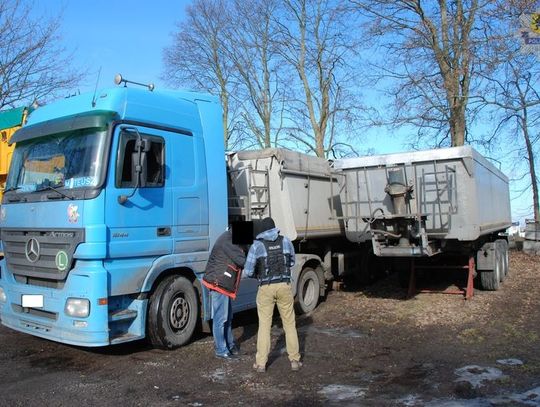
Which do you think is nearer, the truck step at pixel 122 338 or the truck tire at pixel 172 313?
the truck step at pixel 122 338

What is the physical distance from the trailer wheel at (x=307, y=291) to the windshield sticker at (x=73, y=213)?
4413 millimetres

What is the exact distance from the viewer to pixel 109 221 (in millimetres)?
6223

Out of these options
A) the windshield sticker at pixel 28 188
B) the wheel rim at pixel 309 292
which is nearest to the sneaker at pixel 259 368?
the windshield sticker at pixel 28 188

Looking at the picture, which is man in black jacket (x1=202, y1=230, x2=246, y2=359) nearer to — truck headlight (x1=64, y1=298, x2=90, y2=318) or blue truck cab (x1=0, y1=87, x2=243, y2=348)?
→ blue truck cab (x1=0, y1=87, x2=243, y2=348)

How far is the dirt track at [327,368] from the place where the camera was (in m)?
5.17

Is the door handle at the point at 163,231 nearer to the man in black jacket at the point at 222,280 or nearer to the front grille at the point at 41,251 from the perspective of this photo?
the man in black jacket at the point at 222,280

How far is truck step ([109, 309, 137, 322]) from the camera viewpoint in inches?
243

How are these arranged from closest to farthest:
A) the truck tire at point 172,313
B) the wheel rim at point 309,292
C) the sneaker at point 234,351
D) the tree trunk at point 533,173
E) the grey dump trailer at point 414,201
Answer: the truck tire at point 172,313 < the sneaker at point 234,351 < the grey dump trailer at point 414,201 < the wheel rim at point 309,292 < the tree trunk at point 533,173

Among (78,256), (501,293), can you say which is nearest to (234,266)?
(78,256)

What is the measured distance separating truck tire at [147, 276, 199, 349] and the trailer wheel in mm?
2646

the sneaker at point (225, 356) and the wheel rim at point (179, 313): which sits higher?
the wheel rim at point (179, 313)

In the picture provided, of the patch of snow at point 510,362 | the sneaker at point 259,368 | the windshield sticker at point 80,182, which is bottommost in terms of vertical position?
the patch of snow at point 510,362

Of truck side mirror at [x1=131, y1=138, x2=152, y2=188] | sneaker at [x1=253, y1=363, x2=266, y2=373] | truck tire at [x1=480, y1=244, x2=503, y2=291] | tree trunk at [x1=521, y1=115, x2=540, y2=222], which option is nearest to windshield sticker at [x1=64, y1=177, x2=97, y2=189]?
truck side mirror at [x1=131, y1=138, x2=152, y2=188]

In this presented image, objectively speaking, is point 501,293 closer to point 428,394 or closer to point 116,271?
point 428,394
